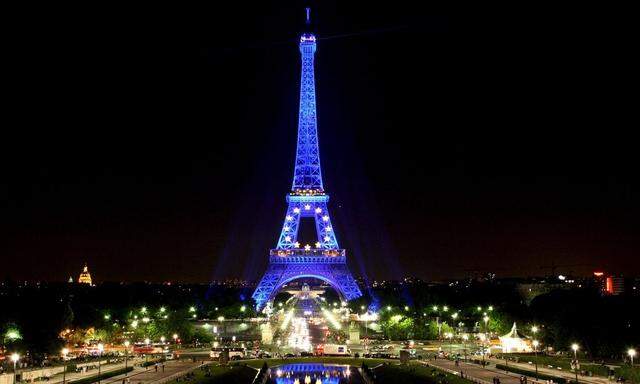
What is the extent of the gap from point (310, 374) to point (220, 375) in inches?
304

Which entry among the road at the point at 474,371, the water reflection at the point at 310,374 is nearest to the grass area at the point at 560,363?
the road at the point at 474,371

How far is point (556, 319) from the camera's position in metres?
74.8

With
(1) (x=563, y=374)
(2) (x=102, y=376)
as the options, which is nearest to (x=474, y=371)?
(1) (x=563, y=374)

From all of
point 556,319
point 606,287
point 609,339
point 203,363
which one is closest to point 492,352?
point 556,319

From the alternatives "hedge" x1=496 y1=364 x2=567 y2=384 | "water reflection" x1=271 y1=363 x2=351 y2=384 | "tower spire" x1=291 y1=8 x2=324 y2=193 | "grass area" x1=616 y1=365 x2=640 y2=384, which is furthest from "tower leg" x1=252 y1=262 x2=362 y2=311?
"grass area" x1=616 y1=365 x2=640 y2=384

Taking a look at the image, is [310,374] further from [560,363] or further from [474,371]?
[560,363]

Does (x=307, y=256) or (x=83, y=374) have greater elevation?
(x=307, y=256)

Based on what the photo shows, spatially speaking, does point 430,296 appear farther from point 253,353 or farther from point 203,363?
point 203,363

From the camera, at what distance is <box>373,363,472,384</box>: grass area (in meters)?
54.6

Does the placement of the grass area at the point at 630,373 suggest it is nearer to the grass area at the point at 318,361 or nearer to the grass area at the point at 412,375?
the grass area at the point at 412,375

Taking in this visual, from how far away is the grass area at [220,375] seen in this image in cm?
5575

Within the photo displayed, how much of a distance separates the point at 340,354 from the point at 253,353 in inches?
369

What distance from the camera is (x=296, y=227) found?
4845 inches

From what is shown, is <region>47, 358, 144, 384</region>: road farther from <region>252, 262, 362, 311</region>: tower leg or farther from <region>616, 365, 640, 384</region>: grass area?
<region>252, 262, 362, 311</region>: tower leg
